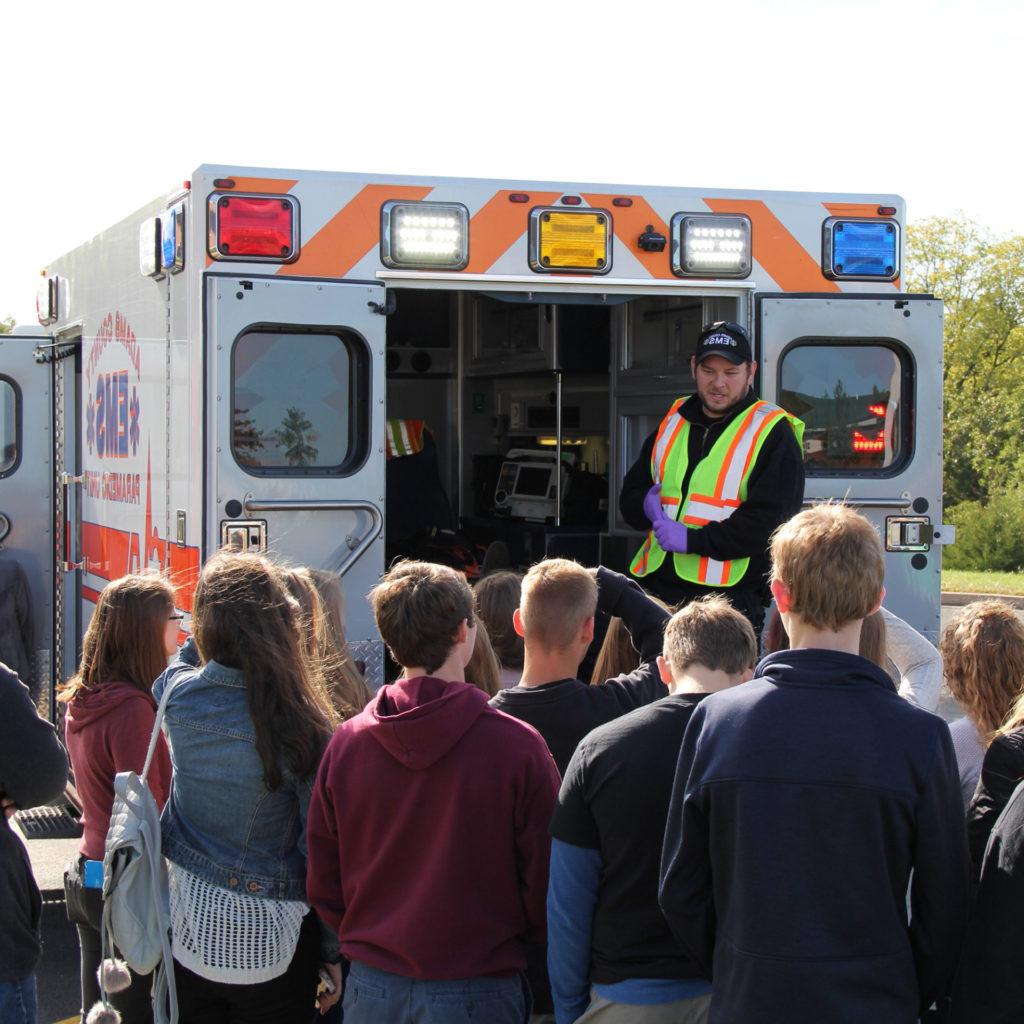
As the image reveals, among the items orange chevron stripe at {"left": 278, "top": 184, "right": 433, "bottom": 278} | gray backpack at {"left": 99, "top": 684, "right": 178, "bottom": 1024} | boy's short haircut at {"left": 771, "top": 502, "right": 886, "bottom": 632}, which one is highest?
orange chevron stripe at {"left": 278, "top": 184, "right": 433, "bottom": 278}

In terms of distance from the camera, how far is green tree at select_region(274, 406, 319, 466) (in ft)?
15.8

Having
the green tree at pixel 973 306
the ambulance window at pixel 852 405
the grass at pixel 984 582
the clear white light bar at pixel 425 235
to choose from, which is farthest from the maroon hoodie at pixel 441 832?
the green tree at pixel 973 306

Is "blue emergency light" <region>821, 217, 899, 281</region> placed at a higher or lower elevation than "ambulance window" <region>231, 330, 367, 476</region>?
higher

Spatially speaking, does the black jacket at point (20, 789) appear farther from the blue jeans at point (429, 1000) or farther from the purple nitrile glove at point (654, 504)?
the purple nitrile glove at point (654, 504)

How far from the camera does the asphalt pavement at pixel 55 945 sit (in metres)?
4.94

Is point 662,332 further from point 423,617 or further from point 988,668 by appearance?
point 423,617

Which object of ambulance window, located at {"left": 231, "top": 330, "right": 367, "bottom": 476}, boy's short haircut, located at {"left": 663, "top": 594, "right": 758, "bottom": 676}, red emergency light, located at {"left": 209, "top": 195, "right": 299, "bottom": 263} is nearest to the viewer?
boy's short haircut, located at {"left": 663, "top": 594, "right": 758, "bottom": 676}

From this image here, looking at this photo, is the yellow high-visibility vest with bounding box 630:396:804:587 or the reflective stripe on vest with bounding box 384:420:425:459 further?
the reflective stripe on vest with bounding box 384:420:425:459

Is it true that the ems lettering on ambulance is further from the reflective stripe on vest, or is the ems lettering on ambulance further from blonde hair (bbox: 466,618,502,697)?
the reflective stripe on vest

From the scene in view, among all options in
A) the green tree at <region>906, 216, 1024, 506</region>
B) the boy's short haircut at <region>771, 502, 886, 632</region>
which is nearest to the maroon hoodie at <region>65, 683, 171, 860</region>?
the boy's short haircut at <region>771, 502, 886, 632</region>

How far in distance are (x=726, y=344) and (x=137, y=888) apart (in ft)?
9.23

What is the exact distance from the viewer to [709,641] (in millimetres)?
2791

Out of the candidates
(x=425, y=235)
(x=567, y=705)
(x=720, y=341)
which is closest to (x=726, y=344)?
(x=720, y=341)

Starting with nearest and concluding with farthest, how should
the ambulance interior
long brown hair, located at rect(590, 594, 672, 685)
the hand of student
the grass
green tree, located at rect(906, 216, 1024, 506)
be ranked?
1. the hand of student
2. long brown hair, located at rect(590, 594, 672, 685)
3. the ambulance interior
4. the grass
5. green tree, located at rect(906, 216, 1024, 506)
